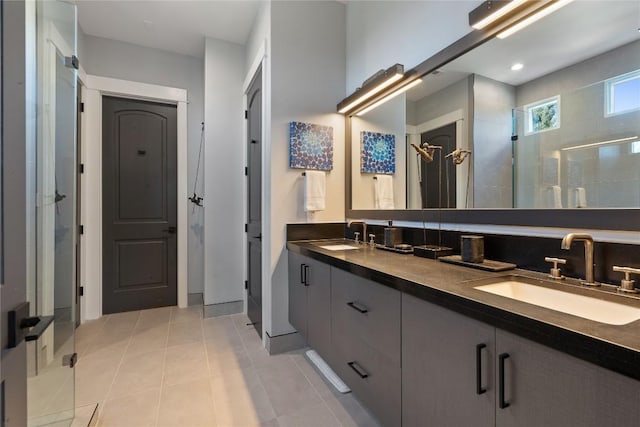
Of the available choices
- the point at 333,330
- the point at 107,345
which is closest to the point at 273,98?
the point at 333,330

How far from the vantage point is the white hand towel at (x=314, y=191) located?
2.54m

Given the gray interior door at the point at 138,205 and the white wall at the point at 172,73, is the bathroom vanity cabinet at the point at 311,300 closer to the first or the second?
the white wall at the point at 172,73

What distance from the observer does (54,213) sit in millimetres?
1578

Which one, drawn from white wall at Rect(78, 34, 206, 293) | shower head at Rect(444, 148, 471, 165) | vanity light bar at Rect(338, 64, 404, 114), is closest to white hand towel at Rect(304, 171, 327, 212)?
vanity light bar at Rect(338, 64, 404, 114)

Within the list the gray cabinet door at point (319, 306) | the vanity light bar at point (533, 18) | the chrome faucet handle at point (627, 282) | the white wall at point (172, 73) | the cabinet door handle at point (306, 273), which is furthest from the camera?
the white wall at point (172, 73)

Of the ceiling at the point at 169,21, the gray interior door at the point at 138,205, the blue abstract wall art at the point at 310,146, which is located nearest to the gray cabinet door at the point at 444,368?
the blue abstract wall art at the point at 310,146

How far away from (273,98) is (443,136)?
1.37 metres

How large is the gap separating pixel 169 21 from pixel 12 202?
3086 millimetres

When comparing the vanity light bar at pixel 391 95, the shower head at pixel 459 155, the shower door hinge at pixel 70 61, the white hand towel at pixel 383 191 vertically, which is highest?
the vanity light bar at pixel 391 95

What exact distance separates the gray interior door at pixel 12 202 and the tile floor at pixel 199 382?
1197 mm

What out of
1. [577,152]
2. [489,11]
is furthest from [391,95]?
[577,152]

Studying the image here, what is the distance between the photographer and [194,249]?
12.1 feet

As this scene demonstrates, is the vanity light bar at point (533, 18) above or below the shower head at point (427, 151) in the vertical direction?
above

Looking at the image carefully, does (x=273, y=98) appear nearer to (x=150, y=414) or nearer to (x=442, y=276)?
→ (x=442, y=276)
